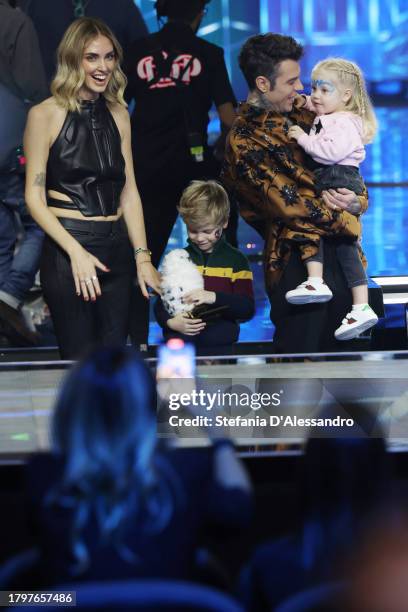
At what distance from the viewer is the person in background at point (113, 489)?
1.57 m

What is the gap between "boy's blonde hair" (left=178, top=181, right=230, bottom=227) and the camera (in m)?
3.40

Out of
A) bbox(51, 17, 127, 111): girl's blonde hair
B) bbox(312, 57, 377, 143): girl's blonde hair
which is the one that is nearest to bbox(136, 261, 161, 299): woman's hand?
bbox(51, 17, 127, 111): girl's blonde hair

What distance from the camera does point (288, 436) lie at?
→ 9.35 feet

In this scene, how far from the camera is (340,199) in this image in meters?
3.43

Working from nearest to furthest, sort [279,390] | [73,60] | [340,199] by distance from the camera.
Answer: [279,390] → [73,60] → [340,199]

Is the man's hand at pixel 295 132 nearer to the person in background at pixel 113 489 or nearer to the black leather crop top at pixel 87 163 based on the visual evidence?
the black leather crop top at pixel 87 163

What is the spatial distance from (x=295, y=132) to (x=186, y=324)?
2.39ft

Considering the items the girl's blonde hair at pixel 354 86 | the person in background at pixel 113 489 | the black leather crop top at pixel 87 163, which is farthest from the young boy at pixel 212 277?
the person in background at pixel 113 489

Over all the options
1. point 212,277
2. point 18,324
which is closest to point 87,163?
point 212,277

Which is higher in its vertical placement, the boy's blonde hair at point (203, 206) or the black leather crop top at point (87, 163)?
the black leather crop top at point (87, 163)

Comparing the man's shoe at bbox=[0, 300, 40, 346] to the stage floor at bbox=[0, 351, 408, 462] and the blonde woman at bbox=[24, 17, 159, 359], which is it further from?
the stage floor at bbox=[0, 351, 408, 462]

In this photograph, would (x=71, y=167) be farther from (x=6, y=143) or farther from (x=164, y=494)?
(x=164, y=494)

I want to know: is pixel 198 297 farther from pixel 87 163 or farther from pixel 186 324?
pixel 87 163

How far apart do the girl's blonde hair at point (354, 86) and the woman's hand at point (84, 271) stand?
1.06 m
